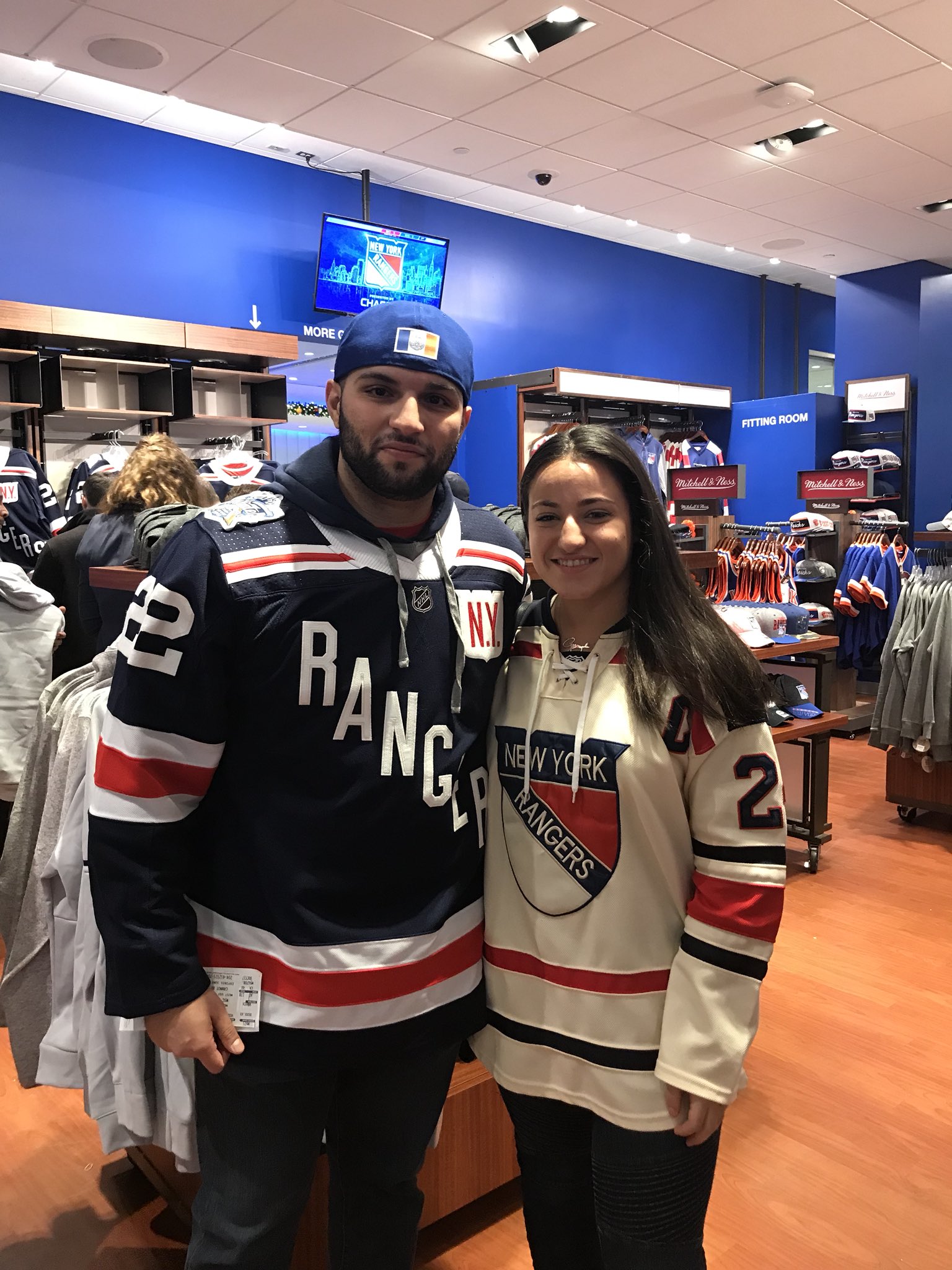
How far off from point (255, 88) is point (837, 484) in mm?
4605

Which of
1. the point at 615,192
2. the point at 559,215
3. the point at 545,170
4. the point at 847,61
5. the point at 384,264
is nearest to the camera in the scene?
the point at 847,61

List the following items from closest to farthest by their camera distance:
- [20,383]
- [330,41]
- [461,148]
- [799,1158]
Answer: [799,1158]
[330,41]
[20,383]
[461,148]

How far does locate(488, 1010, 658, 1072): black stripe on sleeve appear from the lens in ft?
4.27

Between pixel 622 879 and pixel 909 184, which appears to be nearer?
pixel 622 879

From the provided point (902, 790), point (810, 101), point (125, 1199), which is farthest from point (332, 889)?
point (810, 101)

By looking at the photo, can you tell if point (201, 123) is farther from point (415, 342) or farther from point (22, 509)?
point (415, 342)

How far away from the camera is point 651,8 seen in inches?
186

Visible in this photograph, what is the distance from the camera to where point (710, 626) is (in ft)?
4.65

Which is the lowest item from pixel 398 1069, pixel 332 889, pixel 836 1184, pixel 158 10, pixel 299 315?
pixel 836 1184

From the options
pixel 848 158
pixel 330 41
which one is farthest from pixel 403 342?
pixel 848 158

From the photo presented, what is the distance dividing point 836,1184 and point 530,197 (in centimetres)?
827

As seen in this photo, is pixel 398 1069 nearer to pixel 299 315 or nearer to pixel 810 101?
pixel 810 101

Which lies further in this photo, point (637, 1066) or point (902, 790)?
point (902, 790)

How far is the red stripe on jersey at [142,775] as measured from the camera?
48.0 inches
